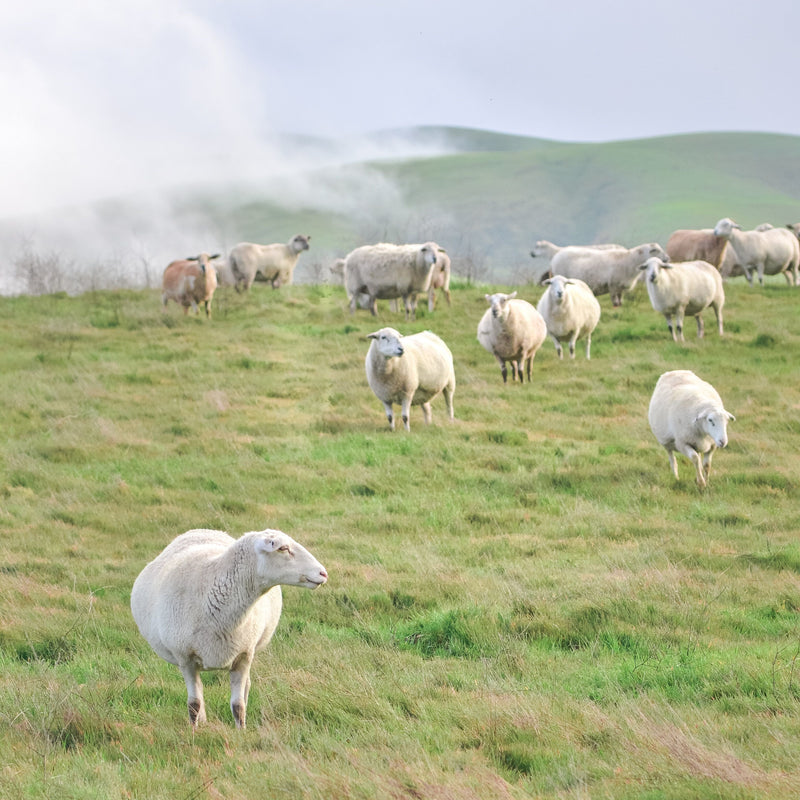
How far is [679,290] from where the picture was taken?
1886 cm

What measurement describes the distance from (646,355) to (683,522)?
8.70m

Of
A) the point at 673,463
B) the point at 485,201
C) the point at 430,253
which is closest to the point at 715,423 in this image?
the point at 673,463

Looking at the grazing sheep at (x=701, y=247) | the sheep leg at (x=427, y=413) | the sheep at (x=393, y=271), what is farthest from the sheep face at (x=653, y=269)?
the grazing sheep at (x=701, y=247)

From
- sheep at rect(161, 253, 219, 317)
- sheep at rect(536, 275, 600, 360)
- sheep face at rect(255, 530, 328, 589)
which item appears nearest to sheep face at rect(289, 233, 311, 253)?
sheep at rect(161, 253, 219, 317)

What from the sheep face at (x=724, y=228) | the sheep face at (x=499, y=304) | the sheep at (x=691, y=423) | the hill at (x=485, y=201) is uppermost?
the hill at (x=485, y=201)

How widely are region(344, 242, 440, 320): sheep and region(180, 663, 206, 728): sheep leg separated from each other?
1618 centimetres

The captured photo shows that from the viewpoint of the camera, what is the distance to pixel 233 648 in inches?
205

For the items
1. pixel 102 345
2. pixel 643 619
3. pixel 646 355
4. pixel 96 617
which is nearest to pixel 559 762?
pixel 643 619

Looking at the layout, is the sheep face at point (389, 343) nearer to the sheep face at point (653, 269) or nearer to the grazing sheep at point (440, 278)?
the sheep face at point (653, 269)

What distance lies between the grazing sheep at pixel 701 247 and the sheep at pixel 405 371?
1302 cm

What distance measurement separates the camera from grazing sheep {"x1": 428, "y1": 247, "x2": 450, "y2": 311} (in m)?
22.6

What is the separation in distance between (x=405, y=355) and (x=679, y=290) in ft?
24.5

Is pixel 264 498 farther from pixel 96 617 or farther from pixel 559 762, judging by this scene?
pixel 559 762

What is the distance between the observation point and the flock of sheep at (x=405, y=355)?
5.20 metres
